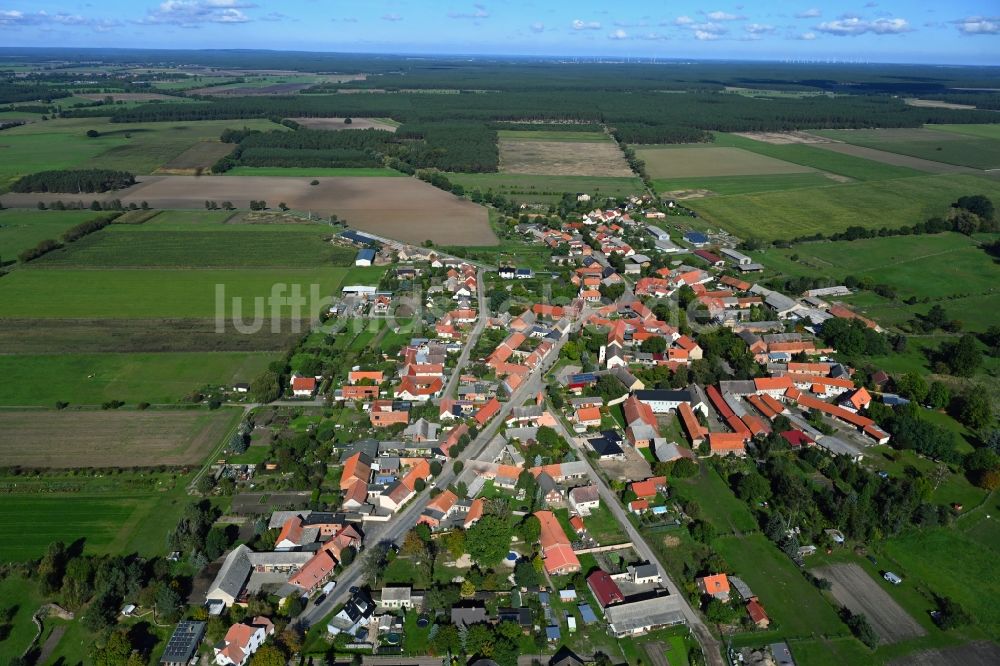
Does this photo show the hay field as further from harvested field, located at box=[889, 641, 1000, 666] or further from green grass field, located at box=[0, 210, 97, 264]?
harvested field, located at box=[889, 641, 1000, 666]

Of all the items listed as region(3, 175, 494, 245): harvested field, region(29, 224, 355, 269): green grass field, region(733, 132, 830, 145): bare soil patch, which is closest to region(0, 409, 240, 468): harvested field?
region(29, 224, 355, 269): green grass field

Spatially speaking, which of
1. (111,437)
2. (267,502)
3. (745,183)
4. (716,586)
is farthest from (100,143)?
(716,586)

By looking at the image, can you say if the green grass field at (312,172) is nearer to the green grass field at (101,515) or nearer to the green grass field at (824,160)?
the green grass field at (824,160)

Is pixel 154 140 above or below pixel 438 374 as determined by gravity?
above

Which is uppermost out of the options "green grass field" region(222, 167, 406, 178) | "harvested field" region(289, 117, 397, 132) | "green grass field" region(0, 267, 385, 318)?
"harvested field" region(289, 117, 397, 132)

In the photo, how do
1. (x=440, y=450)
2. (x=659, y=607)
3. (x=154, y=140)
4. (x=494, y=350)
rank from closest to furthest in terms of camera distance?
1. (x=659, y=607)
2. (x=440, y=450)
3. (x=494, y=350)
4. (x=154, y=140)

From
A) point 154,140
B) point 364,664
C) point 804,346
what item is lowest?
point 364,664

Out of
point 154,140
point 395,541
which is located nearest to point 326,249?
point 395,541

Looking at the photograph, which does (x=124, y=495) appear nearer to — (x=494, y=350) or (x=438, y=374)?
(x=438, y=374)
